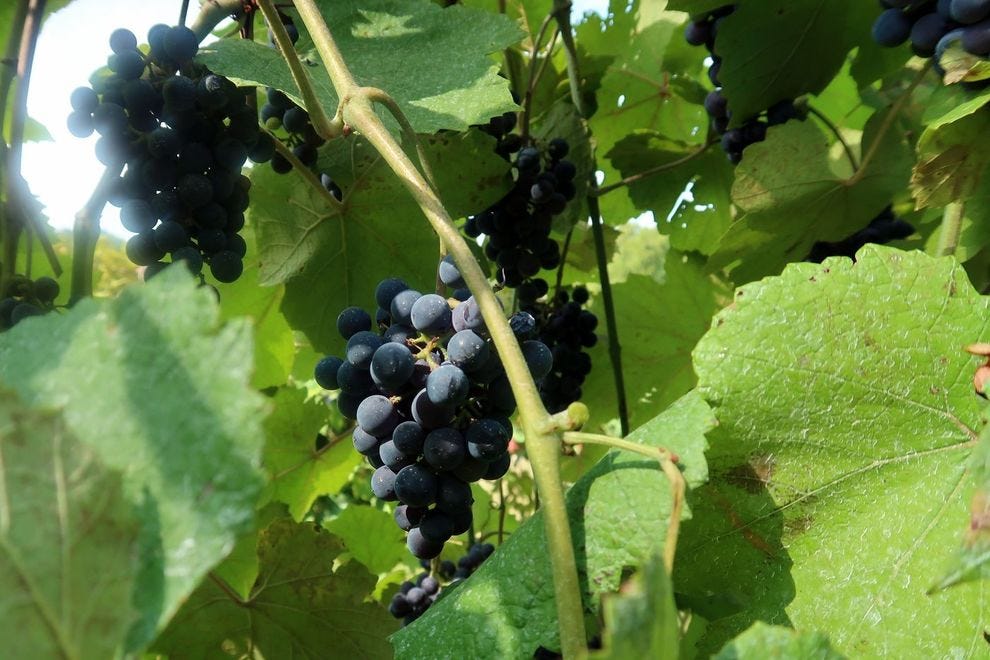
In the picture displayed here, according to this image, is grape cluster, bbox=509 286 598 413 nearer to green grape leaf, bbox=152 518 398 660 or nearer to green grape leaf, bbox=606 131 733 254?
green grape leaf, bbox=606 131 733 254

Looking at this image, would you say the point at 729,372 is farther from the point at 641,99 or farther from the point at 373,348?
the point at 641,99

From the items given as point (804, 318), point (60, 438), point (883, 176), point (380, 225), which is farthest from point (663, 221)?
point (60, 438)

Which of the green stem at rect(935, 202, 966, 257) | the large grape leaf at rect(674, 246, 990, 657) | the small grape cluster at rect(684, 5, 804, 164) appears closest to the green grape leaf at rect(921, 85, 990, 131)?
the green stem at rect(935, 202, 966, 257)

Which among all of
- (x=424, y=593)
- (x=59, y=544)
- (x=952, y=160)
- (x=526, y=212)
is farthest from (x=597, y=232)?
(x=59, y=544)

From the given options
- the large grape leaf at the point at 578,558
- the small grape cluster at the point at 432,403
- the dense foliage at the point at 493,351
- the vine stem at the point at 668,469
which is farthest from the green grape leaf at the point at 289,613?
the vine stem at the point at 668,469

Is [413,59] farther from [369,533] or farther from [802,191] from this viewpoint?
[369,533]
